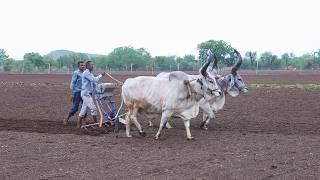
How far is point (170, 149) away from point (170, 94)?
6.05 ft

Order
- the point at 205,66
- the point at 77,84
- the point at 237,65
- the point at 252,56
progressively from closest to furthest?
the point at 205,66 < the point at 77,84 < the point at 237,65 < the point at 252,56

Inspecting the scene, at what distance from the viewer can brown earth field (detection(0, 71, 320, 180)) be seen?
8.99m

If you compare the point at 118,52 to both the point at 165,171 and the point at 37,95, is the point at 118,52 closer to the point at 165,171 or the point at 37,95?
the point at 37,95

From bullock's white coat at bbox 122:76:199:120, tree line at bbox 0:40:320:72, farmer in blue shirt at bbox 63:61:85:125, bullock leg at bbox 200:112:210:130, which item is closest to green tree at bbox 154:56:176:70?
tree line at bbox 0:40:320:72

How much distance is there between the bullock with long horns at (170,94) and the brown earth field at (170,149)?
23.7 inches

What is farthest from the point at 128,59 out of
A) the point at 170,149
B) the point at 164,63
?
the point at 170,149

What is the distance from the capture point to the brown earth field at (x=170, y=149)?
8.99 metres

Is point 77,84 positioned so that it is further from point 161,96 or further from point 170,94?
point 170,94

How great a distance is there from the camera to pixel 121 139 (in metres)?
12.7

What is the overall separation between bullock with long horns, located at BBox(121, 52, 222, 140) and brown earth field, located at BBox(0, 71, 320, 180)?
1.98 feet

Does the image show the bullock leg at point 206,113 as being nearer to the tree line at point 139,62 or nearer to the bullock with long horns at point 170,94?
the bullock with long horns at point 170,94

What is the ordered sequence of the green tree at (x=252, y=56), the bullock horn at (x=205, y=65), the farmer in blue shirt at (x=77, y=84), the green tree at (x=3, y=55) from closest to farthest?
the bullock horn at (x=205, y=65) < the farmer in blue shirt at (x=77, y=84) < the green tree at (x=252, y=56) < the green tree at (x=3, y=55)

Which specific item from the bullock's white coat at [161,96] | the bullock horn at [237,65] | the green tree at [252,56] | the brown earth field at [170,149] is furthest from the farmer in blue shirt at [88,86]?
the green tree at [252,56]

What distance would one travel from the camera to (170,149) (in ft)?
37.0
